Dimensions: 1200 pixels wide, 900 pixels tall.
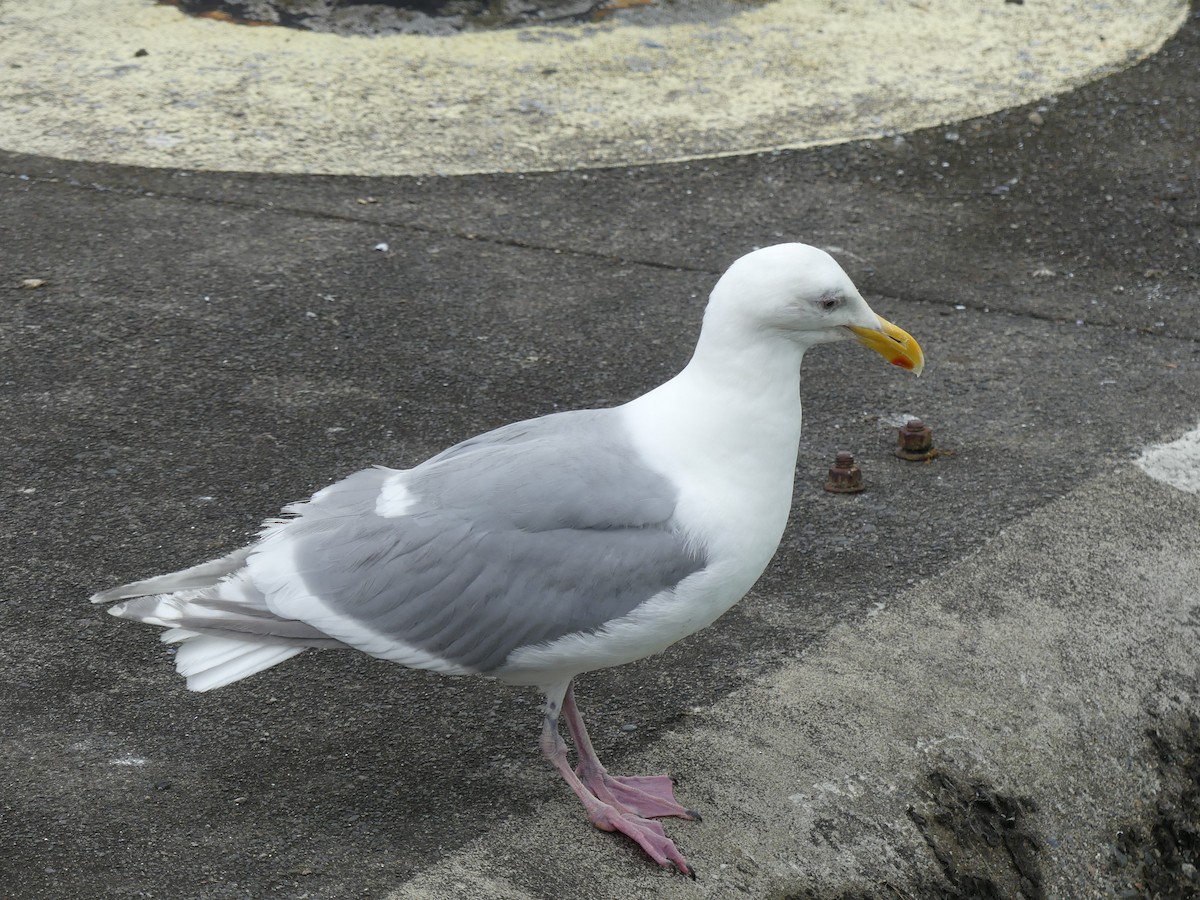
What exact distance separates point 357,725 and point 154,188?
11.1 feet

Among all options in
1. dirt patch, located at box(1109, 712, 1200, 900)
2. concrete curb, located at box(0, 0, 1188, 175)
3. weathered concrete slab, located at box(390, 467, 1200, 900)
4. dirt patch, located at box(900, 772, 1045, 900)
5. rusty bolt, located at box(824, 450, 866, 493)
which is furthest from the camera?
concrete curb, located at box(0, 0, 1188, 175)

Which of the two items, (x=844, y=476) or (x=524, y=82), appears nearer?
(x=844, y=476)

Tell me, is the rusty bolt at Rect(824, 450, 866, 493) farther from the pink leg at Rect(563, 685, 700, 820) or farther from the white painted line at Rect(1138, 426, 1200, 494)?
the pink leg at Rect(563, 685, 700, 820)

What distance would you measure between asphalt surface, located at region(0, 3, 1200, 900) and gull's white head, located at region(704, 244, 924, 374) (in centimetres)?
95

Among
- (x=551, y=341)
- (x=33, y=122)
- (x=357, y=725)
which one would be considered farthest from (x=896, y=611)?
(x=33, y=122)

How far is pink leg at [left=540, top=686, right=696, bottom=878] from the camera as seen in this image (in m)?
2.80

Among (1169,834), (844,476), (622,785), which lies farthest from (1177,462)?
(622,785)

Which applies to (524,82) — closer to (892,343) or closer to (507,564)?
(892,343)

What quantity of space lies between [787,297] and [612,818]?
110cm

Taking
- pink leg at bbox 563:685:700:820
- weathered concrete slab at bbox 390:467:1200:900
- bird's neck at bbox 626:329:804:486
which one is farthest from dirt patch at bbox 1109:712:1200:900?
bird's neck at bbox 626:329:804:486

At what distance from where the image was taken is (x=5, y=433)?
4258mm

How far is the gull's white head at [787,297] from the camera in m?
2.72

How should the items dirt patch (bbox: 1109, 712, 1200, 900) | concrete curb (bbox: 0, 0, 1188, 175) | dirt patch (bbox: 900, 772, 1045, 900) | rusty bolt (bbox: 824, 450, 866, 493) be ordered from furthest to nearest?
concrete curb (bbox: 0, 0, 1188, 175) < rusty bolt (bbox: 824, 450, 866, 493) < dirt patch (bbox: 1109, 712, 1200, 900) < dirt patch (bbox: 900, 772, 1045, 900)

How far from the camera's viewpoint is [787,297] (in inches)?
107
